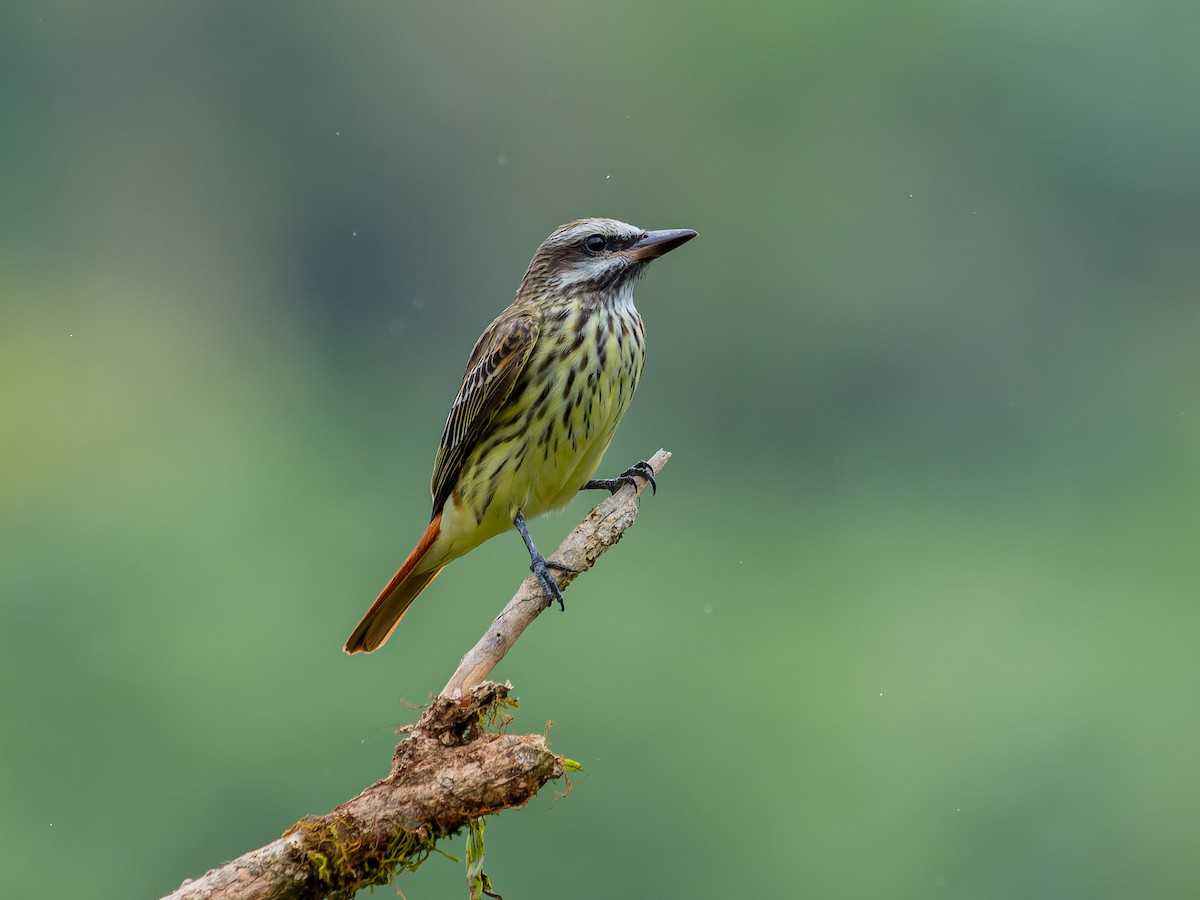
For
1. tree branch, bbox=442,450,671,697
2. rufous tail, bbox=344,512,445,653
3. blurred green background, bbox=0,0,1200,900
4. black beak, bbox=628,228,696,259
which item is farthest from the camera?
blurred green background, bbox=0,0,1200,900

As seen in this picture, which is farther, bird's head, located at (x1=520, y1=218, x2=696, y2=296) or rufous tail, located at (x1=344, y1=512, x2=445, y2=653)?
bird's head, located at (x1=520, y1=218, x2=696, y2=296)

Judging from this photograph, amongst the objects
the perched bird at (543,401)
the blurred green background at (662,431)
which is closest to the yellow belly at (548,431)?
the perched bird at (543,401)

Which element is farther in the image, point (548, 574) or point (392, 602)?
point (392, 602)

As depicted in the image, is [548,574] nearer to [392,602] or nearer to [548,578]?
[548,578]

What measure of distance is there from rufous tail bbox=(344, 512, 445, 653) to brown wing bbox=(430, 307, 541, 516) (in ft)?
0.74

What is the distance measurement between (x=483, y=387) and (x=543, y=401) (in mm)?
206

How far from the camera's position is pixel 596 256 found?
5109mm

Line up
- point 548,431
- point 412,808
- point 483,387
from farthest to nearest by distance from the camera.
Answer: point 483,387 < point 548,431 < point 412,808

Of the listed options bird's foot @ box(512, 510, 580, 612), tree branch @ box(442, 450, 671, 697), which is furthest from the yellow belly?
bird's foot @ box(512, 510, 580, 612)

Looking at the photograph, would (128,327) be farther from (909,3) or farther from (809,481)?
(909,3)

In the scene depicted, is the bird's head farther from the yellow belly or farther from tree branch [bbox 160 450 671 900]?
tree branch [bbox 160 450 671 900]

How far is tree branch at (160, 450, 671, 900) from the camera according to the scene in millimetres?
3324

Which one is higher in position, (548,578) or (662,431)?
(662,431)

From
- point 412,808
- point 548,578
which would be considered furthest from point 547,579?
point 412,808
